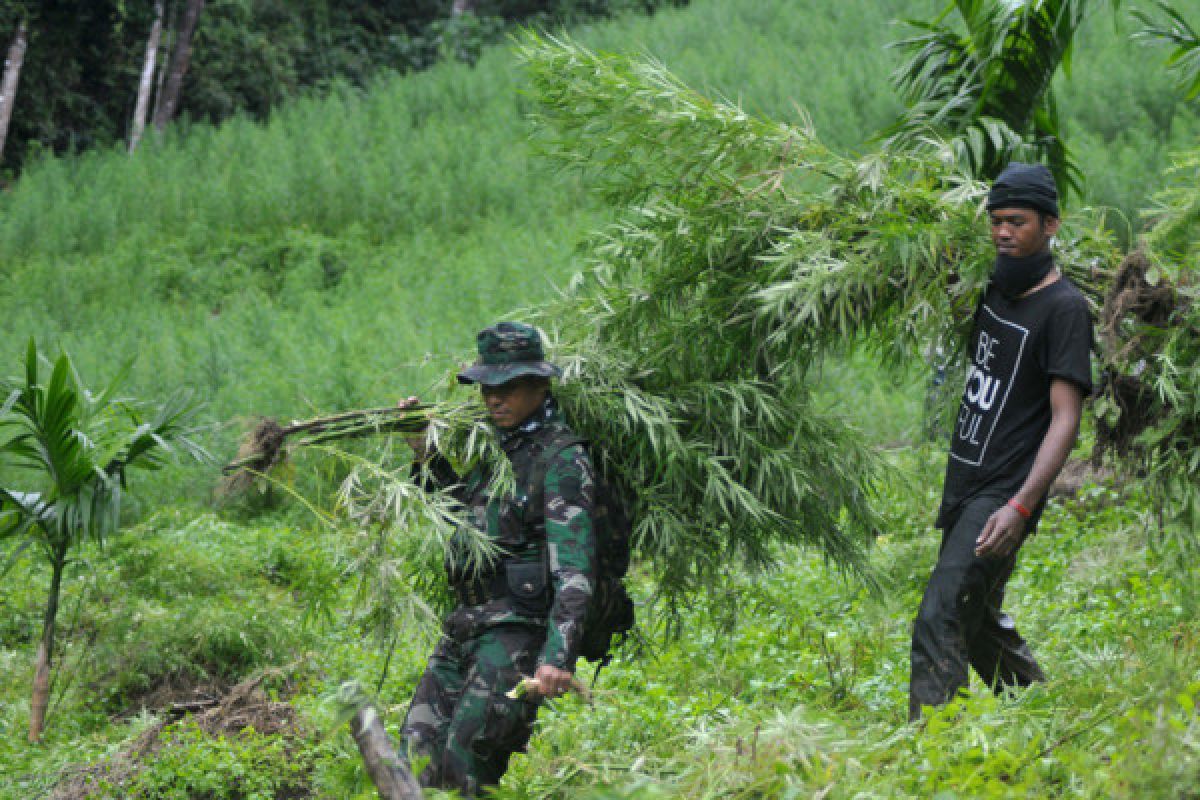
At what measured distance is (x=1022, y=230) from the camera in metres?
3.89

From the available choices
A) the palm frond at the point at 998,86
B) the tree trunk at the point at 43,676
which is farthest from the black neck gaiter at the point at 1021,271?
the tree trunk at the point at 43,676

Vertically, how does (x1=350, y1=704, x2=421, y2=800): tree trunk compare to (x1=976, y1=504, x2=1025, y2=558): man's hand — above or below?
below

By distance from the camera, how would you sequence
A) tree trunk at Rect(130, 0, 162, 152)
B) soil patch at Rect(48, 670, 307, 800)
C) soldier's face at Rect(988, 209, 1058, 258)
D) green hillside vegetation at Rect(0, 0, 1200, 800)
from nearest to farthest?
green hillside vegetation at Rect(0, 0, 1200, 800) < soldier's face at Rect(988, 209, 1058, 258) < soil patch at Rect(48, 670, 307, 800) < tree trunk at Rect(130, 0, 162, 152)

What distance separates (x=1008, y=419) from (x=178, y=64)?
23043 mm

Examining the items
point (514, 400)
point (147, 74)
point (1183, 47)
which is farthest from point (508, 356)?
point (147, 74)

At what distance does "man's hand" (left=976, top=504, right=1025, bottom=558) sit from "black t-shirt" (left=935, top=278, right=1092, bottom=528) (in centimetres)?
14

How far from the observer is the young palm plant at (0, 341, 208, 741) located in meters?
6.27

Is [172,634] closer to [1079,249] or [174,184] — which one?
[1079,249]

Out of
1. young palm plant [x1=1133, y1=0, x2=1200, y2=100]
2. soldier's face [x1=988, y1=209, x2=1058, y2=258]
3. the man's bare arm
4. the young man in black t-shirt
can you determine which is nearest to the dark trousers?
the young man in black t-shirt

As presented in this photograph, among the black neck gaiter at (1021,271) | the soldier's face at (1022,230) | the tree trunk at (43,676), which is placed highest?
the soldier's face at (1022,230)

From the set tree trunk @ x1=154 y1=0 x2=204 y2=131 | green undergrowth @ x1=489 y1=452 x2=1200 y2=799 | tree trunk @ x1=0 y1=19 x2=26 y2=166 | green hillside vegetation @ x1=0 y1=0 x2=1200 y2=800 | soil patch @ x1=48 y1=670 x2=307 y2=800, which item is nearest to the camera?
green undergrowth @ x1=489 y1=452 x2=1200 y2=799

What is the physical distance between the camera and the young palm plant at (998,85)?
6.18 meters

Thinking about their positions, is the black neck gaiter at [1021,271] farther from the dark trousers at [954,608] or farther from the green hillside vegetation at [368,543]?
the green hillside vegetation at [368,543]

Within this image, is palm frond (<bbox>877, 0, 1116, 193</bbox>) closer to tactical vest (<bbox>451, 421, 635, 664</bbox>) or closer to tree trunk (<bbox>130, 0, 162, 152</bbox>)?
tactical vest (<bbox>451, 421, 635, 664</bbox>)
